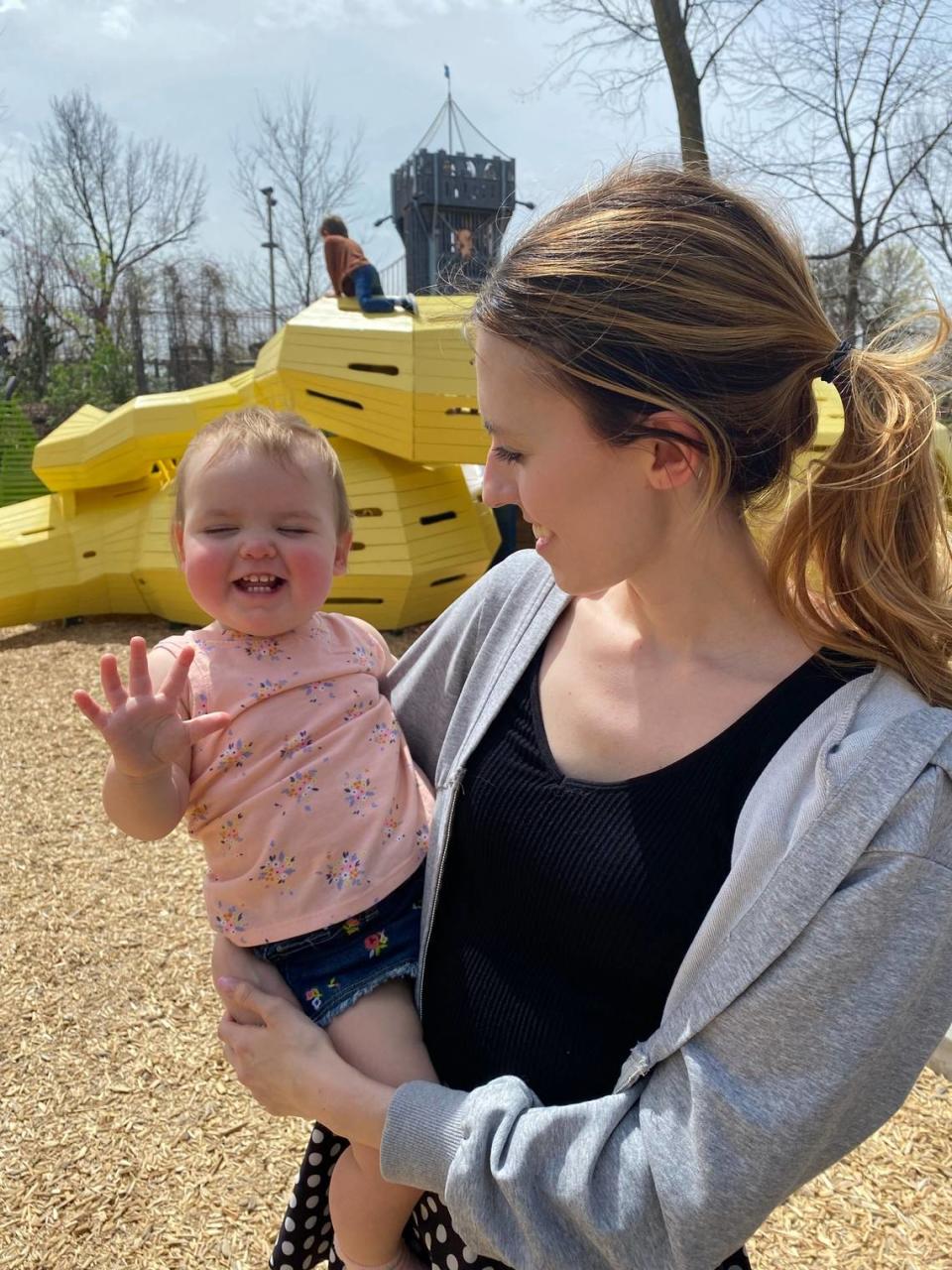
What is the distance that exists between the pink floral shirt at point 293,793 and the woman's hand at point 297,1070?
4.2 inches

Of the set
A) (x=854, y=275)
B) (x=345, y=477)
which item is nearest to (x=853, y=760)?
(x=345, y=477)

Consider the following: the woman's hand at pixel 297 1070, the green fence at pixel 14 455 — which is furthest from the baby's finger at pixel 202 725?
the green fence at pixel 14 455

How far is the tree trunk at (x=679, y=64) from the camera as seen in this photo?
23.7 ft

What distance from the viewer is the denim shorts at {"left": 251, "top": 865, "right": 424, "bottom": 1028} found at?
1284 mm

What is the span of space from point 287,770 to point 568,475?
600 millimetres

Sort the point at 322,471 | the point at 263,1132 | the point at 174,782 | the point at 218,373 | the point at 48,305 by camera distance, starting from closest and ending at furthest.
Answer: the point at 174,782
the point at 322,471
the point at 263,1132
the point at 48,305
the point at 218,373

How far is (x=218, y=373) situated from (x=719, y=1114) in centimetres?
1762

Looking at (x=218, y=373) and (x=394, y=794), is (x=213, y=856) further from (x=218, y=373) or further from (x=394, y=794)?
(x=218, y=373)

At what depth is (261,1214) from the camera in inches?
85.4

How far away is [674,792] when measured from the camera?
1073 millimetres

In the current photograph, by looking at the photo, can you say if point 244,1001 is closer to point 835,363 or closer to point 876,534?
point 876,534

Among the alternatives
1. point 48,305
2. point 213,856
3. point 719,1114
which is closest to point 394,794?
point 213,856

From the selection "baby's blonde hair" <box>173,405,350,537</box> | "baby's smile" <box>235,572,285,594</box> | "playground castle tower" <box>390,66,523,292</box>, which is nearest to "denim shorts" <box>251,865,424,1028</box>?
"baby's smile" <box>235,572,285,594</box>

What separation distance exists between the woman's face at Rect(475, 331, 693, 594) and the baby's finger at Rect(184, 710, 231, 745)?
49cm
